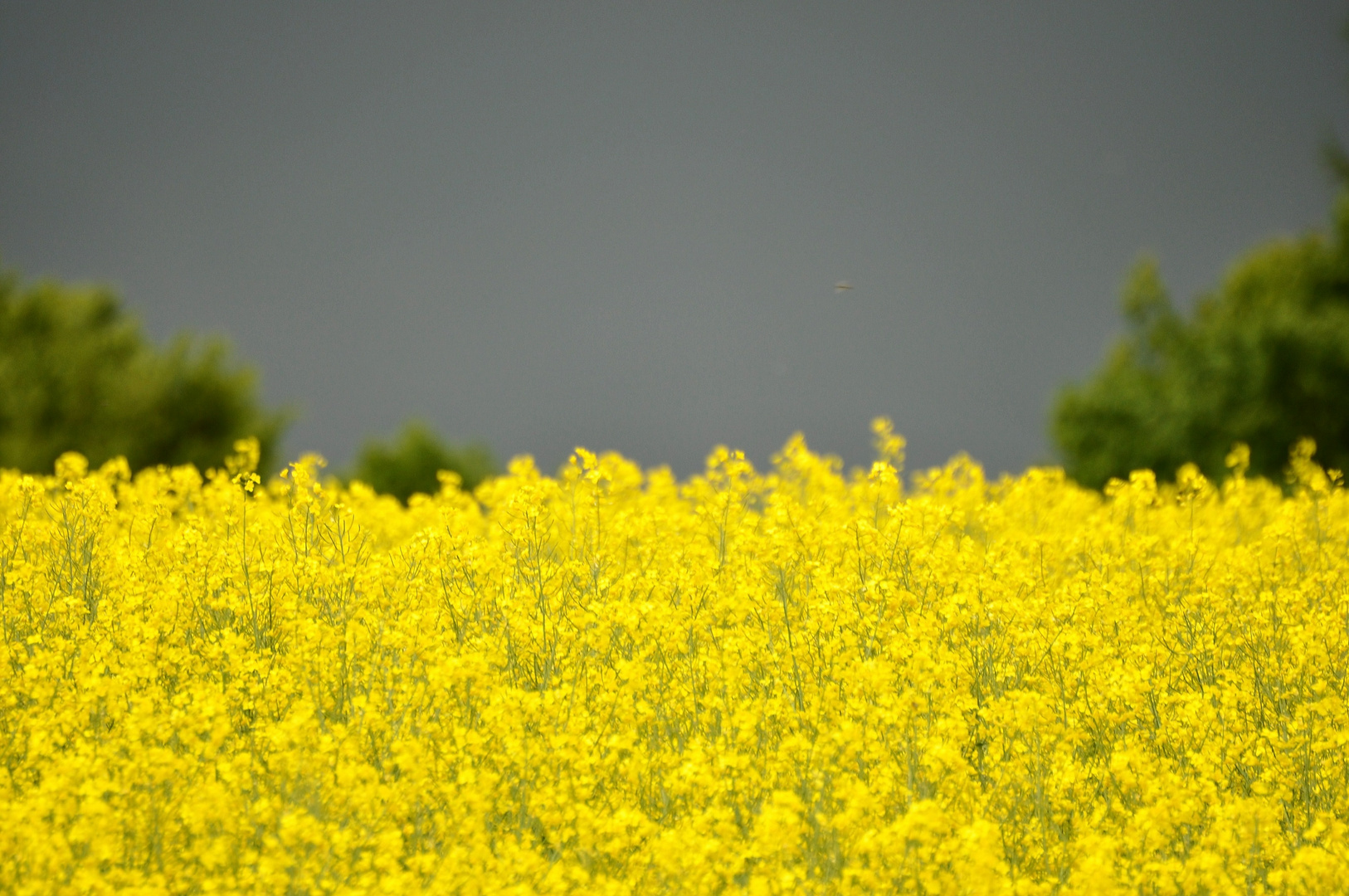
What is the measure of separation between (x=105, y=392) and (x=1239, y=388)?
3259 centimetres

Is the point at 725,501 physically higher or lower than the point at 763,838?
higher

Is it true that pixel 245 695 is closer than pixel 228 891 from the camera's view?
No

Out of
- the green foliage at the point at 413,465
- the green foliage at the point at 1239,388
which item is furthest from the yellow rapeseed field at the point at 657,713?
the green foliage at the point at 413,465

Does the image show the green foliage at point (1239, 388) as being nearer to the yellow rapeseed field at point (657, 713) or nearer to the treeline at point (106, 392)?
the yellow rapeseed field at point (657, 713)

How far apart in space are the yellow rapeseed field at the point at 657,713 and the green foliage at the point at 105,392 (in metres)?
22.5

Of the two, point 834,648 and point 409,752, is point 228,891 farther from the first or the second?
point 834,648

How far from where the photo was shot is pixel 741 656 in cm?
763

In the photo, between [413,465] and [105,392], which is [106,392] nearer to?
[105,392]

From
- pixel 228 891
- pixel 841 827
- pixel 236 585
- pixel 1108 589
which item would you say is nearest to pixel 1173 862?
pixel 841 827

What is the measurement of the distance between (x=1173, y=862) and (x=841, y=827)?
173 centimetres

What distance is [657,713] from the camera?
7.18m

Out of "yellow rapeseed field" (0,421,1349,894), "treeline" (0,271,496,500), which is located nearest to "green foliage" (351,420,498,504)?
"treeline" (0,271,496,500)

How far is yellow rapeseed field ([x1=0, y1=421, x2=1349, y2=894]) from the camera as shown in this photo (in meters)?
5.79

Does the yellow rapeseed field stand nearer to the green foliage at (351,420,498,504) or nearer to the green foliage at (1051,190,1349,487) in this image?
the green foliage at (1051,190,1349,487)
